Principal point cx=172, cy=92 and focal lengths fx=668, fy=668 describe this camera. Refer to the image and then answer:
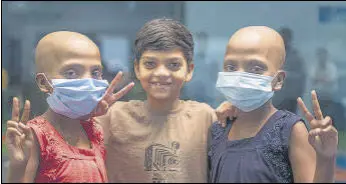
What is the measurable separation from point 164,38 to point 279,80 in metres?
0.40

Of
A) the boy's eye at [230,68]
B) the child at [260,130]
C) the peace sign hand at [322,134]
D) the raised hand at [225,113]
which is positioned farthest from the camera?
the raised hand at [225,113]

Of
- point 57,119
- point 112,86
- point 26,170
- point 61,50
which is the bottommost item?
point 26,170

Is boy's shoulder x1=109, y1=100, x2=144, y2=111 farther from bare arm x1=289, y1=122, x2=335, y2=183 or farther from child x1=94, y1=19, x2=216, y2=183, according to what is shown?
bare arm x1=289, y1=122, x2=335, y2=183

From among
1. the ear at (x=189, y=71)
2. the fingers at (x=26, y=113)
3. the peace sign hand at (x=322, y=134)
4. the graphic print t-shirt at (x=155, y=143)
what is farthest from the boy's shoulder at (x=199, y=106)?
the fingers at (x=26, y=113)

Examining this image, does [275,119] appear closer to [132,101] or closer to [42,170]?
[132,101]

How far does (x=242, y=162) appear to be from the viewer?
2.06m

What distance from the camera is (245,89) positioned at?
6.88 feet

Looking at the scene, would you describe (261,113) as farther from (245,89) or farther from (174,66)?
(174,66)

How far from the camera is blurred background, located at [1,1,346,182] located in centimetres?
254

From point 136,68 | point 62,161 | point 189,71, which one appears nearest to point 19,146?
point 62,161

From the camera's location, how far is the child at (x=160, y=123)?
213cm

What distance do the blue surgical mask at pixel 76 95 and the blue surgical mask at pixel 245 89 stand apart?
39 centimetres

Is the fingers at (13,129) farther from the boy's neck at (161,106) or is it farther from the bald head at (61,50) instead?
the boy's neck at (161,106)

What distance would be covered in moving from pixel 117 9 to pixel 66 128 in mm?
1750
